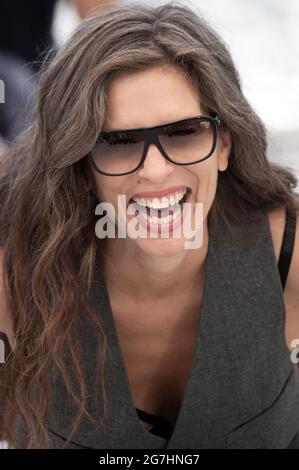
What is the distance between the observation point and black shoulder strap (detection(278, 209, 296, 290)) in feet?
4.23

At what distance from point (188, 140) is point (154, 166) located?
74 mm

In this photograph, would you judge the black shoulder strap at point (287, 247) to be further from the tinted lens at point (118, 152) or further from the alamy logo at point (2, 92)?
the alamy logo at point (2, 92)

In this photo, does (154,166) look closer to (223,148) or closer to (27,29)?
(223,148)

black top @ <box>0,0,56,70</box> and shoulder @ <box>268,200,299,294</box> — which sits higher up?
black top @ <box>0,0,56,70</box>

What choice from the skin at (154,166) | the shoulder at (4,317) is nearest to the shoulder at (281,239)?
the skin at (154,166)

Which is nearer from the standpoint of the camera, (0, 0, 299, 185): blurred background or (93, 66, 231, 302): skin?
(93, 66, 231, 302): skin

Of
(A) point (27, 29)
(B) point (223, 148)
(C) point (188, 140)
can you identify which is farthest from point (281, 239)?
(A) point (27, 29)

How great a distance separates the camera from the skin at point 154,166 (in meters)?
1.05

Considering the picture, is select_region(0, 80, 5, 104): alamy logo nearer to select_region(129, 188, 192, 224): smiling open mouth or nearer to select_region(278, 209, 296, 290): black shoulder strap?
select_region(129, 188, 192, 224): smiling open mouth

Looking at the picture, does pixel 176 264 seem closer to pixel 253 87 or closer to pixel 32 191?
pixel 32 191

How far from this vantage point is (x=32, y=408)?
4.19 feet

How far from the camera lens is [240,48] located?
7.75 feet

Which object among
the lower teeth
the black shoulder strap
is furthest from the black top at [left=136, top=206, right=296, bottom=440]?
the lower teeth
